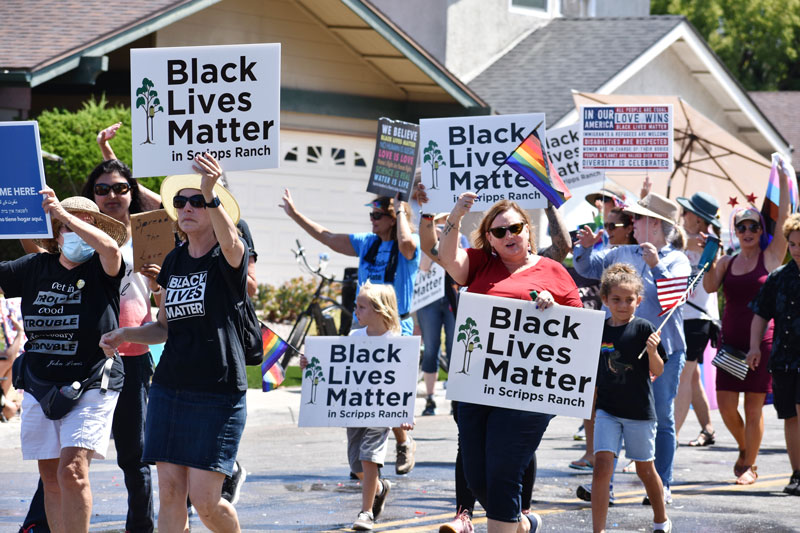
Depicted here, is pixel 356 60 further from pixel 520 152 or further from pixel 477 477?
pixel 477 477

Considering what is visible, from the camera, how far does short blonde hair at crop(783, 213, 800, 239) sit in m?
9.25

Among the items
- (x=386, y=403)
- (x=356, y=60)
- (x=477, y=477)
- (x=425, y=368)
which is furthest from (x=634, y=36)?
(x=477, y=477)

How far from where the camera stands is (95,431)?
6.25 meters

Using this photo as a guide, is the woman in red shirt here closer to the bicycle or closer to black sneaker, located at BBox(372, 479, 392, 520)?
black sneaker, located at BBox(372, 479, 392, 520)

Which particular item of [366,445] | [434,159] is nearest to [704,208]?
[434,159]

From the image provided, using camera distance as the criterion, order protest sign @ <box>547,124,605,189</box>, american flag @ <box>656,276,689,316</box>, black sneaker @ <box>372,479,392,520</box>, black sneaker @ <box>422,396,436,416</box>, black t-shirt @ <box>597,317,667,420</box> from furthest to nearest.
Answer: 1. black sneaker @ <box>422,396,436,416</box>
2. protest sign @ <box>547,124,605,189</box>
3. american flag @ <box>656,276,689,316</box>
4. black sneaker @ <box>372,479,392,520</box>
5. black t-shirt @ <box>597,317,667,420</box>

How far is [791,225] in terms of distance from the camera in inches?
366

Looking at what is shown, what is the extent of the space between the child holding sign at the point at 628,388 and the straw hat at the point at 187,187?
101 inches

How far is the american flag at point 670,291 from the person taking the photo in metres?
8.75

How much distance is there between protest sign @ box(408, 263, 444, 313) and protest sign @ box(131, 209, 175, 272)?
6.18m

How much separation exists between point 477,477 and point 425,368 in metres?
7.26

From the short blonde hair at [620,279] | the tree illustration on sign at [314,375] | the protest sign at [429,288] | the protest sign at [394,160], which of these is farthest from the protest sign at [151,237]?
the protest sign at [429,288]

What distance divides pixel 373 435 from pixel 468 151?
205 cm

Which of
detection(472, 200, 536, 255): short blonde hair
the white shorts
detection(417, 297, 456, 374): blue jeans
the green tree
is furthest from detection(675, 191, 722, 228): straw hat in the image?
the green tree
